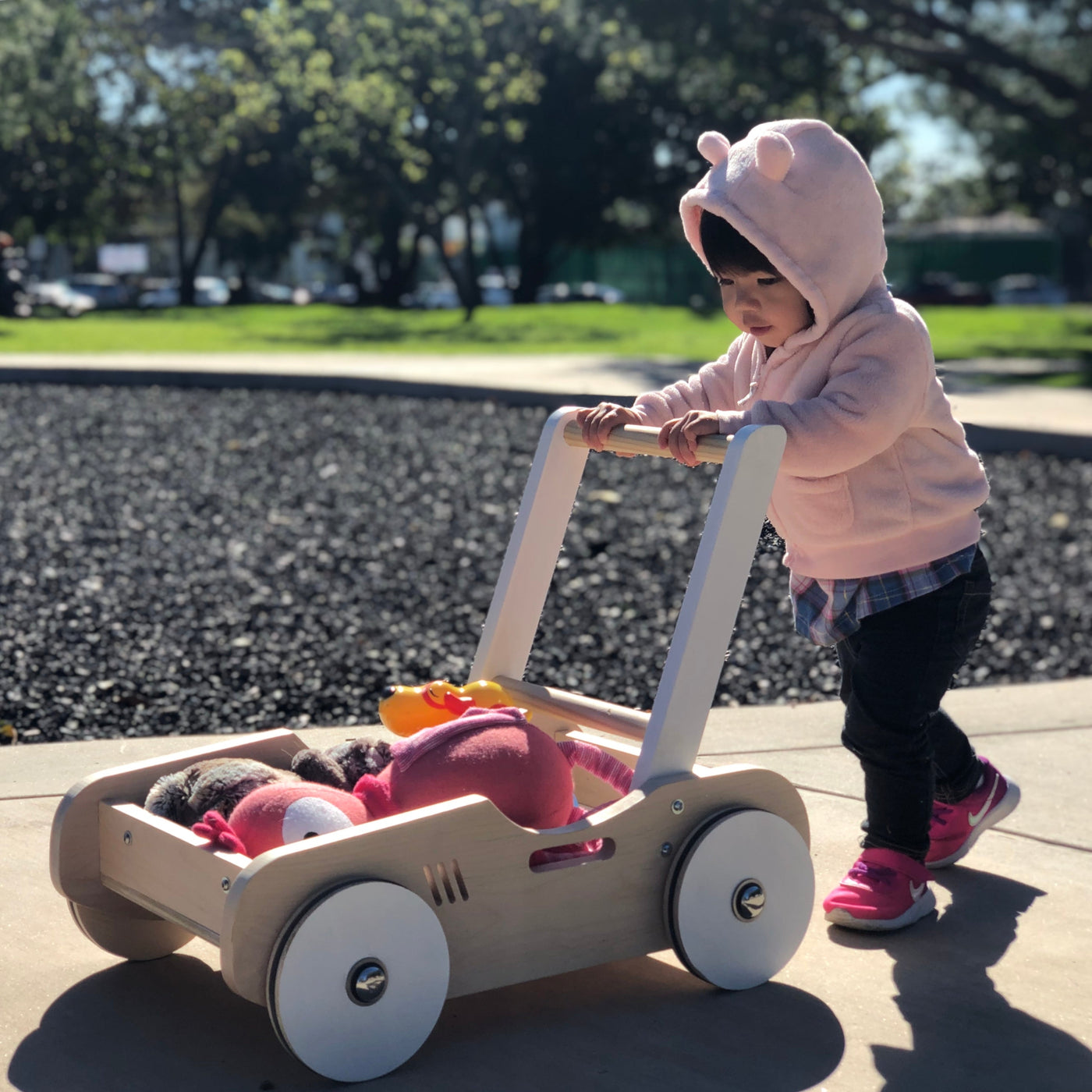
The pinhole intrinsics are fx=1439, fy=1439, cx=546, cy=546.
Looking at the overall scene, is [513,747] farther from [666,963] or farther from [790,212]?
[790,212]

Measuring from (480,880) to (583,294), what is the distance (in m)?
47.2

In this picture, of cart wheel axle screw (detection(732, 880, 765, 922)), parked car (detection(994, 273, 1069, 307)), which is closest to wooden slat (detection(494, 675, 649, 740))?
cart wheel axle screw (detection(732, 880, 765, 922))

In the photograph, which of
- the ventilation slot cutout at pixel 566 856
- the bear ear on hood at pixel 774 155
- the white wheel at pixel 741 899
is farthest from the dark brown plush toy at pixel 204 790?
the bear ear on hood at pixel 774 155

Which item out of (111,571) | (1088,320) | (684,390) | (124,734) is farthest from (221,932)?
(1088,320)

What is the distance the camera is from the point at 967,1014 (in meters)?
2.16

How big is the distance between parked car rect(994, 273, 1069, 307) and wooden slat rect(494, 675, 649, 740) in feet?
159

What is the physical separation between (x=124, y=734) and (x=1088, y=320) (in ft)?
Answer: 90.0

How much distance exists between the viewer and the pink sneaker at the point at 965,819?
8.98ft

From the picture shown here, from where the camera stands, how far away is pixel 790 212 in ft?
7.11

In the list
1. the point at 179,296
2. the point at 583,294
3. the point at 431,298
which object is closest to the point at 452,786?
the point at 179,296

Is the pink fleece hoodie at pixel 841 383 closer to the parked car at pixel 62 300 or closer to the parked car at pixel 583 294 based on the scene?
the parked car at pixel 62 300

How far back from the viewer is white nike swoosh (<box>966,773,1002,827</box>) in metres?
2.75

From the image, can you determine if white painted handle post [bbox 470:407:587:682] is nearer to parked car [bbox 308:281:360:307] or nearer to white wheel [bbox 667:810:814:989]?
white wheel [bbox 667:810:814:989]

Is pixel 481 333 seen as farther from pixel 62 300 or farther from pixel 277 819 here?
pixel 62 300
